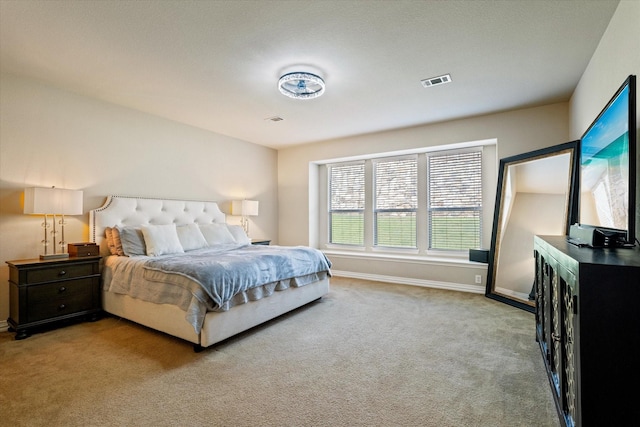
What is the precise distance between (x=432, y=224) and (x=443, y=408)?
3.77 meters

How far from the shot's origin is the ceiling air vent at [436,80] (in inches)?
130

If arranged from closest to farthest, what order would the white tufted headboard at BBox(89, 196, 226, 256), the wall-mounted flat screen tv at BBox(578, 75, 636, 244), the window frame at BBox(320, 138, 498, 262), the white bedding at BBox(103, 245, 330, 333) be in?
the wall-mounted flat screen tv at BBox(578, 75, 636, 244) < the white bedding at BBox(103, 245, 330, 333) < the white tufted headboard at BBox(89, 196, 226, 256) < the window frame at BBox(320, 138, 498, 262)

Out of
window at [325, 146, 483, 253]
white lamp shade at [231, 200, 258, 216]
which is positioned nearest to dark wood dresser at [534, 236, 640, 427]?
window at [325, 146, 483, 253]

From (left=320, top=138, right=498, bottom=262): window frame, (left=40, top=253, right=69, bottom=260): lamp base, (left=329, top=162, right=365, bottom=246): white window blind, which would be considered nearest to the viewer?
(left=40, top=253, right=69, bottom=260): lamp base

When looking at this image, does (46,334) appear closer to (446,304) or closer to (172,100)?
(172,100)

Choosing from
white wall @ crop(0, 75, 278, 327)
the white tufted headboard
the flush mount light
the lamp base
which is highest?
the flush mount light

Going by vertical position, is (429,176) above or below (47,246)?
above

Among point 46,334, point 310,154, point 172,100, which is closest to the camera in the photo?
point 46,334

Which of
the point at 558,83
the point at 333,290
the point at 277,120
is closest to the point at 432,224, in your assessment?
the point at 333,290

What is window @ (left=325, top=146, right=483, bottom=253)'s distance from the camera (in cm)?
502

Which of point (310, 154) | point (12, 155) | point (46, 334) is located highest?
point (310, 154)

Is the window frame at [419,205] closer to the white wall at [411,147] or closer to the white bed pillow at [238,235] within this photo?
the white wall at [411,147]

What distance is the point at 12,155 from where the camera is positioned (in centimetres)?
325

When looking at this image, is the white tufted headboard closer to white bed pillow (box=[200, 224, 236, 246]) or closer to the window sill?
white bed pillow (box=[200, 224, 236, 246])
